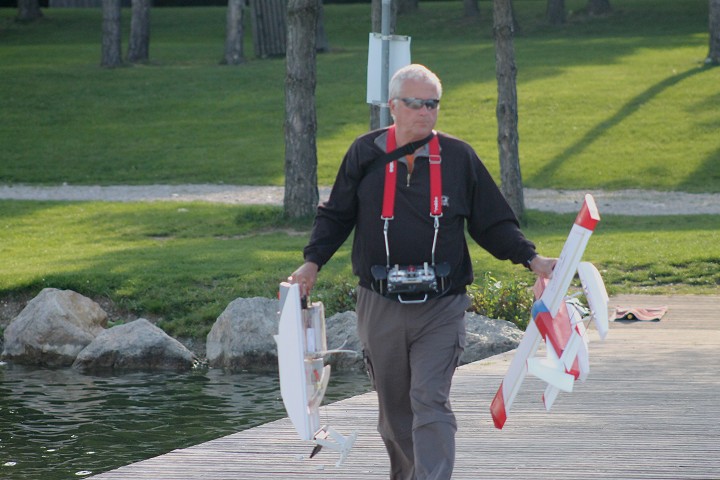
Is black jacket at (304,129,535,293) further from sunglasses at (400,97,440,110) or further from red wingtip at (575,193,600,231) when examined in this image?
red wingtip at (575,193,600,231)

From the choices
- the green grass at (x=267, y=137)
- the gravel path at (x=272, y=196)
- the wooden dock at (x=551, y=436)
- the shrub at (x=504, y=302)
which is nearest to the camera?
the wooden dock at (x=551, y=436)

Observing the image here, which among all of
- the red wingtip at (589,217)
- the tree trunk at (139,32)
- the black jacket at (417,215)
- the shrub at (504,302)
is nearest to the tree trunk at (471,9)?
the tree trunk at (139,32)

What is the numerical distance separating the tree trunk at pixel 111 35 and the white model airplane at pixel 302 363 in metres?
27.9

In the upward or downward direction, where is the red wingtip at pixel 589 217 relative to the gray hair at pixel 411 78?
downward

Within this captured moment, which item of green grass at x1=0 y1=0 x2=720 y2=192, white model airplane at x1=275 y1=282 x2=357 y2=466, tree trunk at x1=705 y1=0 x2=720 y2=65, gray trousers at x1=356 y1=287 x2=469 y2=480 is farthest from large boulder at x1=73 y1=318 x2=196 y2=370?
tree trunk at x1=705 y1=0 x2=720 y2=65

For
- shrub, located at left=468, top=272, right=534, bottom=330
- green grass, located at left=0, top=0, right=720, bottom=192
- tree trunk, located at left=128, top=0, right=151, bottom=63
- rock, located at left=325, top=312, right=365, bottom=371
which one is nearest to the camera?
rock, located at left=325, top=312, right=365, bottom=371

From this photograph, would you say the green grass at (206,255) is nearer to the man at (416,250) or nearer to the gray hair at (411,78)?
the man at (416,250)

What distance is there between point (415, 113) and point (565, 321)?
1.07 m

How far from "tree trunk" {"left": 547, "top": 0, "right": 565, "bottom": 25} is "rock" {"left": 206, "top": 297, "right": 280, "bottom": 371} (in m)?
31.5

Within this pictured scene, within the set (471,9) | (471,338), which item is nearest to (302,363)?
(471,338)

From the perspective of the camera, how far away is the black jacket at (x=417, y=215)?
17.2 feet

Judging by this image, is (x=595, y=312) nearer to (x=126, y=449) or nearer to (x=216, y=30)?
(x=126, y=449)

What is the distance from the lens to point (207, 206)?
18984 mm

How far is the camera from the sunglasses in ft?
17.0
